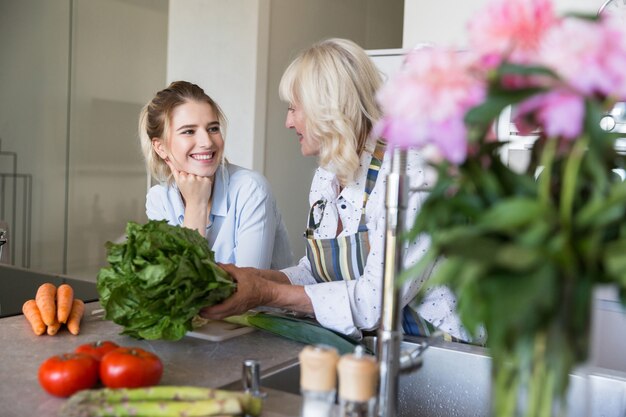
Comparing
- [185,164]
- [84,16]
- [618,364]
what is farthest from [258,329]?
[84,16]

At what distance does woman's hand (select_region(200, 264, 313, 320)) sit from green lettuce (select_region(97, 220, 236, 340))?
48mm

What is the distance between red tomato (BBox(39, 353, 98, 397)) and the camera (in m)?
1.17

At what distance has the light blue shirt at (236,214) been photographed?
246cm

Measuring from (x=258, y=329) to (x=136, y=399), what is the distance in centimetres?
67

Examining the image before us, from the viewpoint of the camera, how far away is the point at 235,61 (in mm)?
4414

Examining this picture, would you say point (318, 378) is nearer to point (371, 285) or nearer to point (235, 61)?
point (371, 285)

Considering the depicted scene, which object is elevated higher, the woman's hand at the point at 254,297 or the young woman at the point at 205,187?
the young woman at the point at 205,187

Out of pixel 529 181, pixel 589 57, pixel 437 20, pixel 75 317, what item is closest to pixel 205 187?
pixel 75 317

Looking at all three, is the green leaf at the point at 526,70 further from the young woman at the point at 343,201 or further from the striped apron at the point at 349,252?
the striped apron at the point at 349,252

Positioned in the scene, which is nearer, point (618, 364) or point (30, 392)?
point (30, 392)

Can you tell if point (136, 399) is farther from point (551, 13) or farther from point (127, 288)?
point (551, 13)

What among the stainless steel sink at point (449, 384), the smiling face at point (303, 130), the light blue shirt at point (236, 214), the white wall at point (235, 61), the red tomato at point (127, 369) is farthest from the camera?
the white wall at point (235, 61)

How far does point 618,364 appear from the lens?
2809 millimetres

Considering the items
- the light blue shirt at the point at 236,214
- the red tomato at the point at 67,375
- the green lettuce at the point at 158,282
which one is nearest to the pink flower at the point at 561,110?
the red tomato at the point at 67,375
